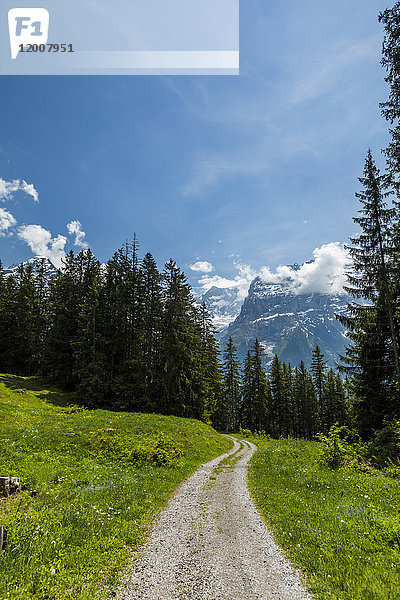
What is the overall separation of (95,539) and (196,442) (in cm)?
1850

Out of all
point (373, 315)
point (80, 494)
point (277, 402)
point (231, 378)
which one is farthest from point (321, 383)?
point (80, 494)

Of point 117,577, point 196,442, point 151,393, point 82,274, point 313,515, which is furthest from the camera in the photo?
point 82,274

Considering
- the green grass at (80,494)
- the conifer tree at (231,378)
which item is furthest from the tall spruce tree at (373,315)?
the conifer tree at (231,378)

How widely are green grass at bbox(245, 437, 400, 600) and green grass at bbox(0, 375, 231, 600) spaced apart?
14.4 feet

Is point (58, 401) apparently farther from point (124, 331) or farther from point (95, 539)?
point (95, 539)

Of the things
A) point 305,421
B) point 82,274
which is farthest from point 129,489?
point 305,421

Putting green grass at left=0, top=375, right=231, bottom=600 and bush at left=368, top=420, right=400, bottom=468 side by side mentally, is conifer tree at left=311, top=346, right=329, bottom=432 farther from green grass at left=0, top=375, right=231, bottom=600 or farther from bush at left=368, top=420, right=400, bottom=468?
green grass at left=0, top=375, right=231, bottom=600

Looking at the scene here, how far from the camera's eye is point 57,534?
7.37 m

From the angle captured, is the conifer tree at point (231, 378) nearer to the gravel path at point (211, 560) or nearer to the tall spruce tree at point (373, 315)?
the tall spruce tree at point (373, 315)

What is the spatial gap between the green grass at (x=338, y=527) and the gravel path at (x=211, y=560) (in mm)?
543

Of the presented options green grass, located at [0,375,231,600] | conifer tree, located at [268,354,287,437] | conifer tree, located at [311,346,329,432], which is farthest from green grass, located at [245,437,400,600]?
conifer tree, located at [311,346,329,432]

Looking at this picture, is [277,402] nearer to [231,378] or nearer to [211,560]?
[231,378]

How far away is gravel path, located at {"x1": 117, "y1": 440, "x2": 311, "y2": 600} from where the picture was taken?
586 centimetres

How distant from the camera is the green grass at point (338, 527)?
5.91 m
